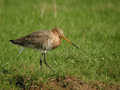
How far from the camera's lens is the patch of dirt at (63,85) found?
597 cm

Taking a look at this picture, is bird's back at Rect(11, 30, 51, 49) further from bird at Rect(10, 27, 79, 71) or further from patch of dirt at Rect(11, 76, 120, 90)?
patch of dirt at Rect(11, 76, 120, 90)

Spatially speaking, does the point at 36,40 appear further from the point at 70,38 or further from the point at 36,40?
the point at 70,38

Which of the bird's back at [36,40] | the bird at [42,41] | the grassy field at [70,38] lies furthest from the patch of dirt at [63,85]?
the bird's back at [36,40]

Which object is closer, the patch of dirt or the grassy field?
the patch of dirt

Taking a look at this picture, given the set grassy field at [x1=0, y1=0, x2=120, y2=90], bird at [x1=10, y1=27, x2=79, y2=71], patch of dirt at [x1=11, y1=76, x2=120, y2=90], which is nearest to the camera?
patch of dirt at [x1=11, y1=76, x2=120, y2=90]

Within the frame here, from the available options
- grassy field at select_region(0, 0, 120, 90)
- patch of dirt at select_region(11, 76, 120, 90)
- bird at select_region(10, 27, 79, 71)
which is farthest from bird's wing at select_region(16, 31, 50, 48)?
patch of dirt at select_region(11, 76, 120, 90)

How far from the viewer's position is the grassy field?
6473mm

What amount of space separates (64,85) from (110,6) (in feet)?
27.2

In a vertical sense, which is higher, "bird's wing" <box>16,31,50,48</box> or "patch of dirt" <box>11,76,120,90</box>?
"bird's wing" <box>16,31,50,48</box>

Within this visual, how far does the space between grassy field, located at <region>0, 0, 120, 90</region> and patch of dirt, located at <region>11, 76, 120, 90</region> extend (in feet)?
0.34

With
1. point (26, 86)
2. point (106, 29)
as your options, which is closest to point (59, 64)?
point (26, 86)

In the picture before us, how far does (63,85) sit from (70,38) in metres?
3.28

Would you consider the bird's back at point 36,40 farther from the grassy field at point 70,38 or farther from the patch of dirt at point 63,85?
the patch of dirt at point 63,85

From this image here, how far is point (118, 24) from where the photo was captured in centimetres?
1129
